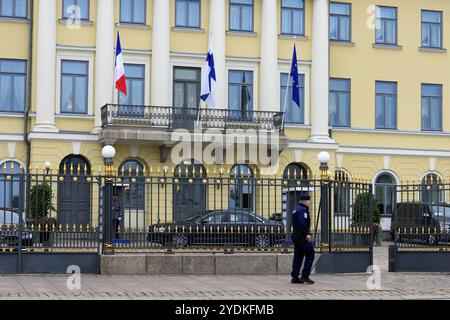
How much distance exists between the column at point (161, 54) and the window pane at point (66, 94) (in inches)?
143

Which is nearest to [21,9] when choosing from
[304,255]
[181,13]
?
[181,13]

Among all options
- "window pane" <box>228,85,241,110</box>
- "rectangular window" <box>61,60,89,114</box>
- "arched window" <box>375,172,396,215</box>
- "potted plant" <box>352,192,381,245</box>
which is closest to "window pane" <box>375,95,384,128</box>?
"arched window" <box>375,172,396,215</box>

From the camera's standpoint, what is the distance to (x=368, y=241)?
22.1 metres

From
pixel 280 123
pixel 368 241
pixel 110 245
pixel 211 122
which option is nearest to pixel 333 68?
pixel 280 123

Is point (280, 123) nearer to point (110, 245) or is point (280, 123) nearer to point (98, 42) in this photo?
point (98, 42)

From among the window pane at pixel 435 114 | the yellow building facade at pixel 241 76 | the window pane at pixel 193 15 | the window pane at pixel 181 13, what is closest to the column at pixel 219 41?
the yellow building facade at pixel 241 76

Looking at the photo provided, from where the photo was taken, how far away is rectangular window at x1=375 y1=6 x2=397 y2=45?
44281 millimetres

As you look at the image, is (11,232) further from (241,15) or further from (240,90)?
(241,15)

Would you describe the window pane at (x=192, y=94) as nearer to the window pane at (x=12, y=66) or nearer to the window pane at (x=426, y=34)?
the window pane at (x=12, y=66)

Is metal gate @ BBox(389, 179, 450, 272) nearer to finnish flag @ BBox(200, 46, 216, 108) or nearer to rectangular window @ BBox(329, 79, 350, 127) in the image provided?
finnish flag @ BBox(200, 46, 216, 108)

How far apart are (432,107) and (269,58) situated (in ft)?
31.3

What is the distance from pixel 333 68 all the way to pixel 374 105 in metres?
2.80

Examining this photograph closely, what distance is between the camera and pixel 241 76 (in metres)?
41.6

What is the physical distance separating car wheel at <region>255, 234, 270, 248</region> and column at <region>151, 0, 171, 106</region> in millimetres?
19161
